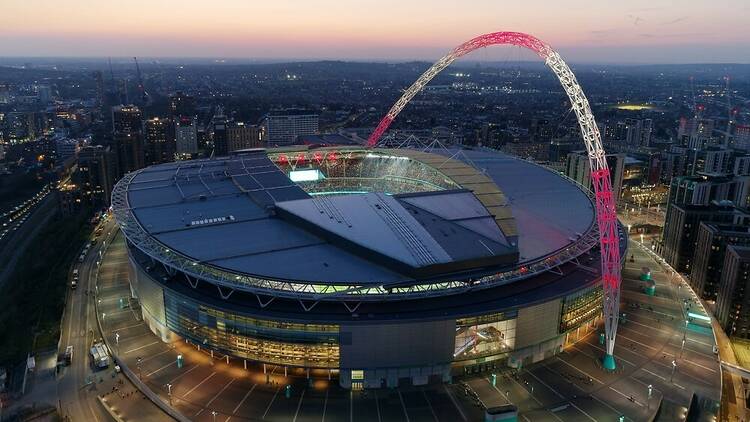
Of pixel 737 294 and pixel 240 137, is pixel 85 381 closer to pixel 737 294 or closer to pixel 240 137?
pixel 737 294

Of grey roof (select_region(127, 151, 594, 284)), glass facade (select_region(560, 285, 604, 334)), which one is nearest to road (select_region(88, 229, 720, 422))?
glass facade (select_region(560, 285, 604, 334))

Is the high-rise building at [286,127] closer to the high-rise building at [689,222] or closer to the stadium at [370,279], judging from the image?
the stadium at [370,279]

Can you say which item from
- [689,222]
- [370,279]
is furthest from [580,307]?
[689,222]

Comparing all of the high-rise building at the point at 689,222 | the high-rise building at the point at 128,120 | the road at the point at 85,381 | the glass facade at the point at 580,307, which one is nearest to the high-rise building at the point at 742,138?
the high-rise building at the point at 689,222

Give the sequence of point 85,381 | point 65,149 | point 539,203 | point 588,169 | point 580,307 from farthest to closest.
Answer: point 65,149
point 588,169
point 539,203
point 580,307
point 85,381

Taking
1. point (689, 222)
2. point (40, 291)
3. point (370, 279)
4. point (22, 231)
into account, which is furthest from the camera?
point (22, 231)

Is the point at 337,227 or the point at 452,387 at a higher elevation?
the point at 337,227
